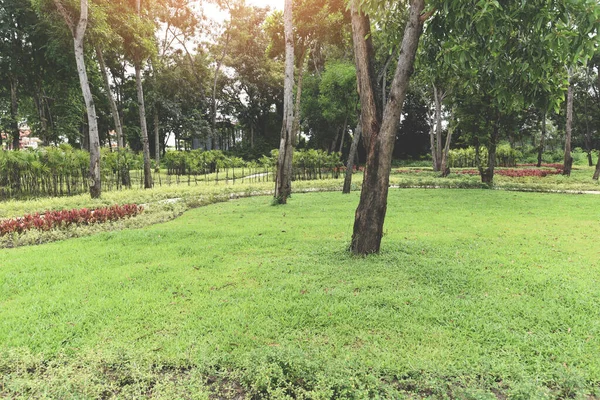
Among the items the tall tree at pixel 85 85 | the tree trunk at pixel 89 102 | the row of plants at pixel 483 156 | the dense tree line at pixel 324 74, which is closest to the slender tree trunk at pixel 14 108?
the dense tree line at pixel 324 74

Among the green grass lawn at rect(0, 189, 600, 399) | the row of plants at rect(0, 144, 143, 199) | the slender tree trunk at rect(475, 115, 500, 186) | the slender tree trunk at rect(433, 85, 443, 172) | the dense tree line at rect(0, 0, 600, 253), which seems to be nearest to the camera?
the green grass lawn at rect(0, 189, 600, 399)

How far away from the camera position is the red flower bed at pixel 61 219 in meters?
5.96

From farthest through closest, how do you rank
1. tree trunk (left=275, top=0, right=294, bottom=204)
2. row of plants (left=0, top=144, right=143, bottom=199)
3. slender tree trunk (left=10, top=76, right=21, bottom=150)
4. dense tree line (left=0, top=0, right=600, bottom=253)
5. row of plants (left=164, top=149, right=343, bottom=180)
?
row of plants (left=164, top=149, right=343, bottom=180) < slender tree trunk (left=10, top=76, right=21, bottom=150) < row of plants (left=0, top=144, right=143, bottom=199) < tree trunk (left=275, top=0, right=294, bottom=204) < dense tree line (left=0, top=0, right=600, bottom=253)

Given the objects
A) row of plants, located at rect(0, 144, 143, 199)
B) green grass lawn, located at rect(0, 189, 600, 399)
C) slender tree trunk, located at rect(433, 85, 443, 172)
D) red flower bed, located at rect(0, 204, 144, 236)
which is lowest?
green grass lawn, located at rect(0, 189, 600, 399)

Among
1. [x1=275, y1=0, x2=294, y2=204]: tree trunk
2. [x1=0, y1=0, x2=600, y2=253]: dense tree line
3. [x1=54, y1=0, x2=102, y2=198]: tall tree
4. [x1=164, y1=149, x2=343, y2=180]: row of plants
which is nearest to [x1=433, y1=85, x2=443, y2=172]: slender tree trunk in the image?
[x1=0, y1=0, x2=600, y2=253]: dense tree line

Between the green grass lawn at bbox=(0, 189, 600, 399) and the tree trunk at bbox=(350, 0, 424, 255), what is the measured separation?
396 millimetres

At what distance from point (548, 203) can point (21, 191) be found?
1561cm

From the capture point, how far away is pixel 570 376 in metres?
2.13

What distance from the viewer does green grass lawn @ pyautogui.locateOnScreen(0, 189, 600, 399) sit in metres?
2.15

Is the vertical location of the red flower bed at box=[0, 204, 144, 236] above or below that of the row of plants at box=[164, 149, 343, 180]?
below

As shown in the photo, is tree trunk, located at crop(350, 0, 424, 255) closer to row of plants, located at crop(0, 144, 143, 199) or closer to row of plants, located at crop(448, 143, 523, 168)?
row of plants, located at crop(0, 144, 143, 199)

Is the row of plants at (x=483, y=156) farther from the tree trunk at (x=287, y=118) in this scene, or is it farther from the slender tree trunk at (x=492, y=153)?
the tree trunk at (x=287, y=118)

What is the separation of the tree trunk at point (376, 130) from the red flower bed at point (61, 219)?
18.1 ft

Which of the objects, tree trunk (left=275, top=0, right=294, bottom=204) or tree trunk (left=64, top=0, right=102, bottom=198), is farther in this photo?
tree trunk (left=64, top=0, right=102, bottom=198)
